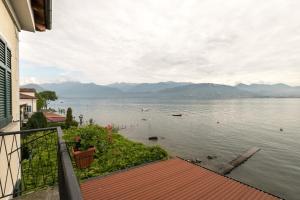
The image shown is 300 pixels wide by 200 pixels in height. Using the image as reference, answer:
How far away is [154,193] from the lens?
8.81 meters

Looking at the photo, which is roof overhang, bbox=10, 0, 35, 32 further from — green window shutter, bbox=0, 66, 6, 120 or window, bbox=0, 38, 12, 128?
green window shutter, bbox=0, 66, 6, 120

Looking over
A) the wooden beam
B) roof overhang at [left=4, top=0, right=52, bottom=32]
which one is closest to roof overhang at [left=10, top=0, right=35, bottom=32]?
roof overhang at [left=4, top=0, right=52, bottom=32]

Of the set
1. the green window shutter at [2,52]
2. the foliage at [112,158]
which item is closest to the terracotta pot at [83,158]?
the foliage at [112,158]

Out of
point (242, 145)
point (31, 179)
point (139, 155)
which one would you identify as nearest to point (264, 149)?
point (242, 145)

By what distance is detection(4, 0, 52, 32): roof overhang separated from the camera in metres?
5.41

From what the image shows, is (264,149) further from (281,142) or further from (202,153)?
(202,153)

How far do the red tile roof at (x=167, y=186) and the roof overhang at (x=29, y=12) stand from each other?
23.7 feet

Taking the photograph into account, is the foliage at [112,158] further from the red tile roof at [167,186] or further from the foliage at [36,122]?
the foliage at [36,122]

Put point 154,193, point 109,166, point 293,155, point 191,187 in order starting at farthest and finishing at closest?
1. point 293,155
2. point 109,166
3. point 191,187
4. point 154,193

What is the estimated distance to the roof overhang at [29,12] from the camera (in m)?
5.41

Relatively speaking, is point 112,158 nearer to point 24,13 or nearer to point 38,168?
point 38,168

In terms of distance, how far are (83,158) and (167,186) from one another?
17.9 ft

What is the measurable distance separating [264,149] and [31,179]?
38.6 meters

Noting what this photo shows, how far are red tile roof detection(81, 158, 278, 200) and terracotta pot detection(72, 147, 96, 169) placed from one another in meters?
2.08
